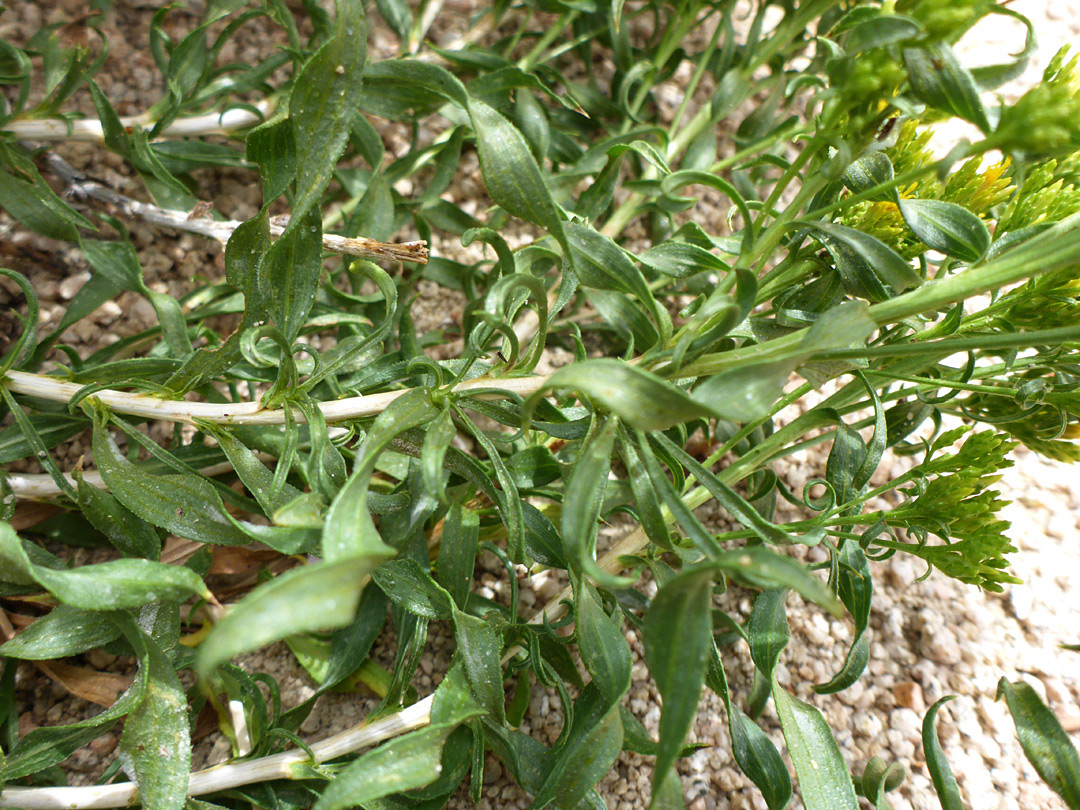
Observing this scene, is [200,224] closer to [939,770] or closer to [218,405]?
[218,405]

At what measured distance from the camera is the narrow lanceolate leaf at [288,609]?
1.84ft

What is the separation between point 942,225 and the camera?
846mm

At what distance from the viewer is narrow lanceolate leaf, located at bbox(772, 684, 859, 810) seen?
96 centimetres

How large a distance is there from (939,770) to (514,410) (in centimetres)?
81

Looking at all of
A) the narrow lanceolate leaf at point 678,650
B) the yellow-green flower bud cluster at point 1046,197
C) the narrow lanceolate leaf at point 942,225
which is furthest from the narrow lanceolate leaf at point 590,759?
the yellow-green flower bud cluster at point 1046,197

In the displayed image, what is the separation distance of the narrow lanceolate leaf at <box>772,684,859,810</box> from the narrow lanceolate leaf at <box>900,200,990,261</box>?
25.4 inches

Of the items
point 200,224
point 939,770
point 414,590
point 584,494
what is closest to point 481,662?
point 414,590

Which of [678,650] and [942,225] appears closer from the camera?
[678,650]

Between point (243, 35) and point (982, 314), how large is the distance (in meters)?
1.75

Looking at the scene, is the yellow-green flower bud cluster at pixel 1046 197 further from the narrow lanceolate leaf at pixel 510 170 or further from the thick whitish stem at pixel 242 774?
the thick whitish stem at pixel 242 774

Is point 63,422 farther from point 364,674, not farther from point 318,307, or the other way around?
point 364,674

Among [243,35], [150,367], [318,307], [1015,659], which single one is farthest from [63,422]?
[1015,659]

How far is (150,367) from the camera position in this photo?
1.06 m

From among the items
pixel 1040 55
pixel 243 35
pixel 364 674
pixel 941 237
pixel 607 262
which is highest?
pixel 1040 55
